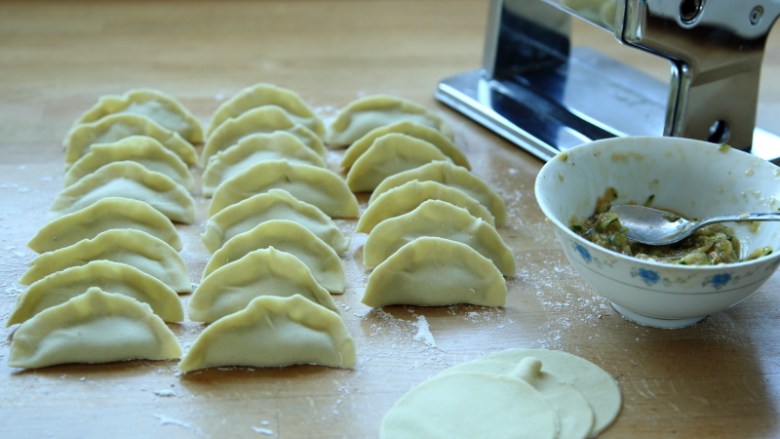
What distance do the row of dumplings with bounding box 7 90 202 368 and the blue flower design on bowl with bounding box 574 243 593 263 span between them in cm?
61

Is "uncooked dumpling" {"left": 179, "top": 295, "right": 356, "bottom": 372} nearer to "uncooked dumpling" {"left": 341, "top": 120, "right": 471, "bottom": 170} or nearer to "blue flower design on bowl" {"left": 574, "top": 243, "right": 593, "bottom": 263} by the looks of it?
"blue flower design on bowl" {"left": 574, "top": 243, "right": 593, "bottom": 263}

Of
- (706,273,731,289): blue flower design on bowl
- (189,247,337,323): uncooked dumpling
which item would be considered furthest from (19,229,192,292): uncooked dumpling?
(706,273,731,289): blue flower design on bowl

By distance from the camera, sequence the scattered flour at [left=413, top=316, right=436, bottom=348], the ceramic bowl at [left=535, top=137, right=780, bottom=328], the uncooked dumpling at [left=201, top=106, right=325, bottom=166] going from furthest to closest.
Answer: the uncooked dumpling at [left=201, top=106, right=325, bottom=166], the scattered flour at [left=413, top=316, right=436, bottom=348], the ceramic bowl at [left=535, top=137, right=780, bottom=328]

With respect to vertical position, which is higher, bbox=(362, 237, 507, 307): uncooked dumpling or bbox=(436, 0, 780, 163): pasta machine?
bbox=(436, 0, 780, 163): pasta machine

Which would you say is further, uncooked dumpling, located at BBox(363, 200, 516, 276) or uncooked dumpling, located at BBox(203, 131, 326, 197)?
uncooked dumpling, located at BBox(203, 131, 326, 197)

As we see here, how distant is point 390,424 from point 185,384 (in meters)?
0.31

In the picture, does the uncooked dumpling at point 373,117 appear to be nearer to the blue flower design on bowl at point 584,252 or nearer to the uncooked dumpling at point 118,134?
the uncooked dumpling at point 118,134

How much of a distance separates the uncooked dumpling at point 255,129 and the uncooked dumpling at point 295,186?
0.20 m

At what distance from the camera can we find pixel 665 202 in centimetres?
160

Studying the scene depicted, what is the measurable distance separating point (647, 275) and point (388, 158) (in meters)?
0.70

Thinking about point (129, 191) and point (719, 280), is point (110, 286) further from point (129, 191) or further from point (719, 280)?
point (719, 280)

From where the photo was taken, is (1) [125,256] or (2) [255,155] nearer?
(1) [125,256]

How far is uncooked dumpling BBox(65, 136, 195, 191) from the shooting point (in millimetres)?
1816

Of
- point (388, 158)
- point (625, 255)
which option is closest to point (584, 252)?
point (625, 255)
